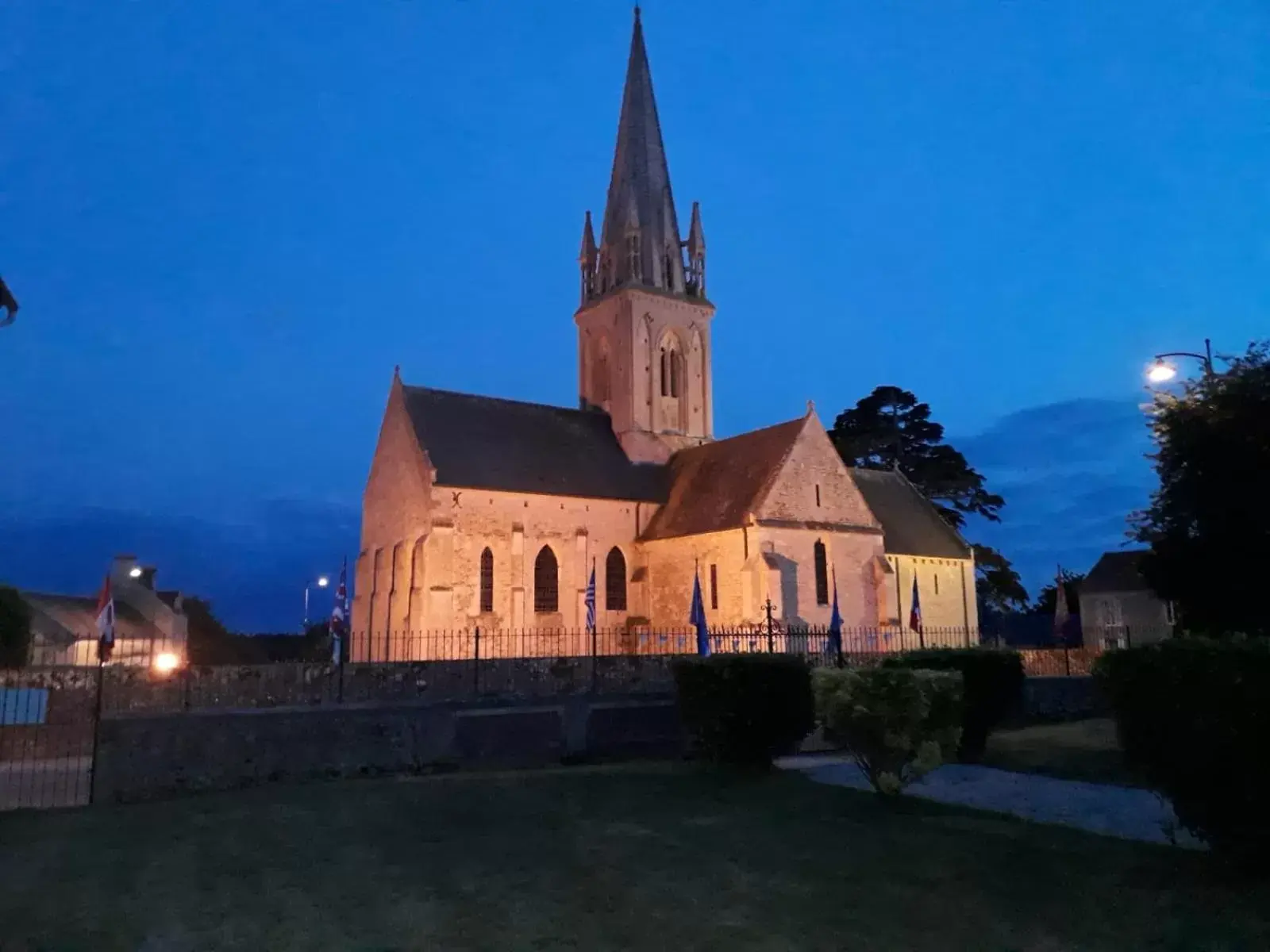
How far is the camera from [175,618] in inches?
1797

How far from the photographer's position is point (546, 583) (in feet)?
115

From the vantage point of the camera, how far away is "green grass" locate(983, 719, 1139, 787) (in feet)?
47.7

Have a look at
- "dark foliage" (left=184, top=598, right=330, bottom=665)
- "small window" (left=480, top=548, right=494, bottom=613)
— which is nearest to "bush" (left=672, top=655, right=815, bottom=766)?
"small window" (left=480, top=548, right=494, bottom=613)

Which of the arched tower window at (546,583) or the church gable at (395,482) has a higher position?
the church gable at (395,482)

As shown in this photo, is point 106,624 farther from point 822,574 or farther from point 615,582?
point 822,574

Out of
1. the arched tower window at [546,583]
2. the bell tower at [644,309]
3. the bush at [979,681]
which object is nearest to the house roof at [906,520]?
the bell tower at [644,309]

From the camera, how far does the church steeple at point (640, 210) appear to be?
44375 millimetres

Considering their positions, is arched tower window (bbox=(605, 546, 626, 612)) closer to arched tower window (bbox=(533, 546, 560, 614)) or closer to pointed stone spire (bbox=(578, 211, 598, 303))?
arched tower window (bbox=(533, 546, 560, 614))

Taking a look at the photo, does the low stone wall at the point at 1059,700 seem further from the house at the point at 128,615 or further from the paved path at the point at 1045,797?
the house at the point at 128,615

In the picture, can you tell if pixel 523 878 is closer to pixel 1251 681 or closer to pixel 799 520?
pixel 1251 681

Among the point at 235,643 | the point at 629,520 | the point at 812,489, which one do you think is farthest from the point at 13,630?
the point at 235,643

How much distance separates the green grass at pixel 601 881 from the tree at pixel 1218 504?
1166 centimetres

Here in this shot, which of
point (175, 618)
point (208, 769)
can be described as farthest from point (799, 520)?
point (175, 618)

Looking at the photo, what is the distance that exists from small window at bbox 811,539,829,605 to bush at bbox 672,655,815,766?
18.8 m
